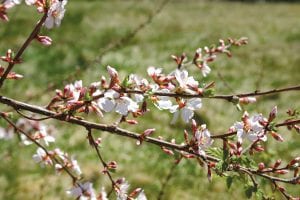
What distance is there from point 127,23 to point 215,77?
33.4 feet

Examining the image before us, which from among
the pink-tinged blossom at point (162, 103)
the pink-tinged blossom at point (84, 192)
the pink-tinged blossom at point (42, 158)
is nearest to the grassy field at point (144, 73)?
the pink-tinged blossom at point (42, 158)

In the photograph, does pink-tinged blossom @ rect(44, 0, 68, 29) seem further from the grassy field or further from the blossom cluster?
the grassy field

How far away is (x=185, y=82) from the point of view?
2.34 metres

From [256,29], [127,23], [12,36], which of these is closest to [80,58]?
[12,36]

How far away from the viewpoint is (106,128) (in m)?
2.52

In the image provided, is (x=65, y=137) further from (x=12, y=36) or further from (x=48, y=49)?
(x=12, y=36)

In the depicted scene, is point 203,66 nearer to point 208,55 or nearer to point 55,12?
point 208,55

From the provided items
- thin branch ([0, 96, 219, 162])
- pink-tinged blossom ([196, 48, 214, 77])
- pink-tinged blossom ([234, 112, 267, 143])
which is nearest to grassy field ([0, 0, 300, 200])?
pink-tinged blossom ([196, 48, 214, 77])

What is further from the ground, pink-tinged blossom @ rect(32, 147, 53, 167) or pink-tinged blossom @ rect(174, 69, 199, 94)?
pink-tinged blossom @ rect(174, 69, 199, 94)

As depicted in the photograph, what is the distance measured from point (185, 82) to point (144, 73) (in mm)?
10164

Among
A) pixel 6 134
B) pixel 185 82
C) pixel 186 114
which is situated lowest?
pixel 6 134

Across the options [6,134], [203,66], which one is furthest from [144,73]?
[203,66]

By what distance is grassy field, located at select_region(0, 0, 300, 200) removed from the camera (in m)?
5.96

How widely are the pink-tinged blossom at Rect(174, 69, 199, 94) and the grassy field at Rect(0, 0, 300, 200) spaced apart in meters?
1.16
